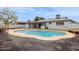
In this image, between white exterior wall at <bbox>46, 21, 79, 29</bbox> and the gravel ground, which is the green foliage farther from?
white exterior wall at <bbox>46, 21, 79, 29</bbox>

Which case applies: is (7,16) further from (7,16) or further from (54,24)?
(54,24)

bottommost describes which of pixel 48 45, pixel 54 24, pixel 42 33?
pixel 48 45

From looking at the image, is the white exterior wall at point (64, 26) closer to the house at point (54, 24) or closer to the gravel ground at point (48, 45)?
the house at point (54, 24)

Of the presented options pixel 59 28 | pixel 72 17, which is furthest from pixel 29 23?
pixel 72 17

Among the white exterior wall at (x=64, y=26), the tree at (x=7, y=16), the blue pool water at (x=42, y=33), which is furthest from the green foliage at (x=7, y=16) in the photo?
the white exterior wall at (x=64, y=26)

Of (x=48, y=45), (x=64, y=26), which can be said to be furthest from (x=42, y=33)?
(x=64, y=26)

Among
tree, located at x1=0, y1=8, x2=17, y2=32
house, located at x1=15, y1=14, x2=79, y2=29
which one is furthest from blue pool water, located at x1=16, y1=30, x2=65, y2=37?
tree, located at x1=0, y1=8, x2=17, y2=32
